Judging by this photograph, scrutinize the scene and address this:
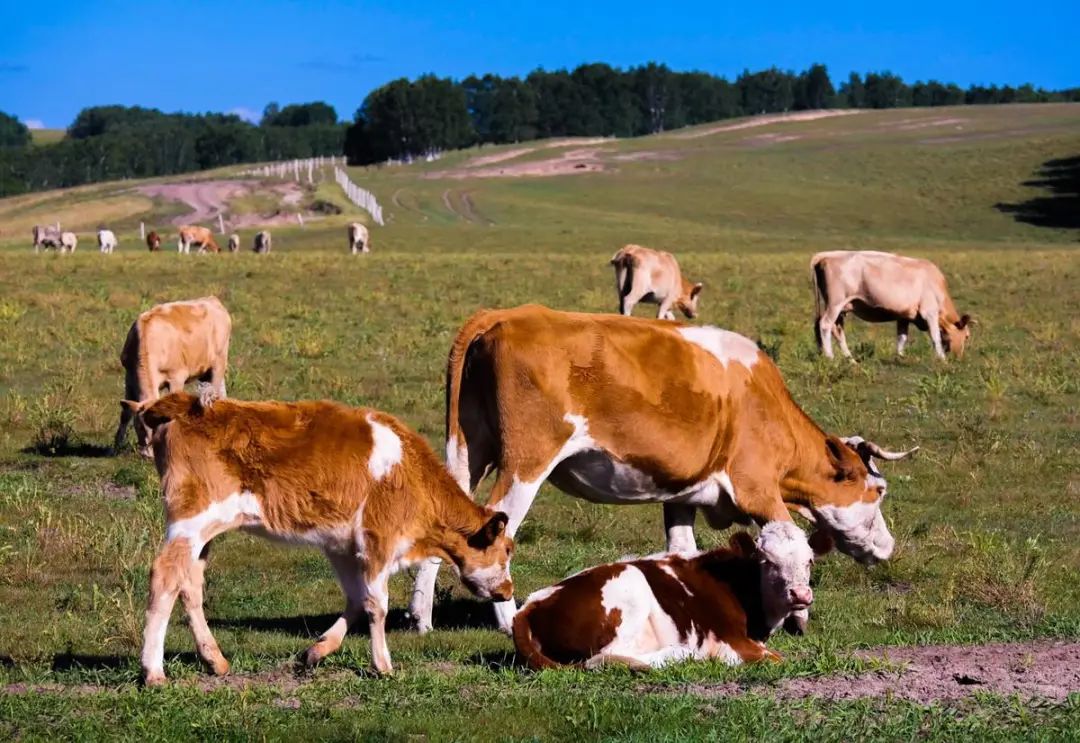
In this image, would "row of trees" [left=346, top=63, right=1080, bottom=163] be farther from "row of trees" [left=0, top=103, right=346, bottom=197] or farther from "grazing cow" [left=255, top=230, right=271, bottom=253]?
"grazing cow" [left=255, top=230, right=271, bottom=253]

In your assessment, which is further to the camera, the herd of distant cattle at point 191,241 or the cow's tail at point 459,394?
the herd of distant cattle at point 191,241

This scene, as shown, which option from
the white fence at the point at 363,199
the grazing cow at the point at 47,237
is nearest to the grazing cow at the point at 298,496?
the grazing cow at the point at 47,237

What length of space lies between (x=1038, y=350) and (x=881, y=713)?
18763 mm

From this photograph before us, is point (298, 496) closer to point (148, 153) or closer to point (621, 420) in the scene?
point (621, 420)

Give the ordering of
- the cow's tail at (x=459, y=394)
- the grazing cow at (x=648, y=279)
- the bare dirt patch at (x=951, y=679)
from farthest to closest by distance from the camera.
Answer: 1. the grazing cow at (x=648, y=279)
2. the cow's tail at (x=459, y=394)
3. the bare dirt patch at (x=951, y=679)

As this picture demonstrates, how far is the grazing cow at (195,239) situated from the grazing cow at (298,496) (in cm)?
4798

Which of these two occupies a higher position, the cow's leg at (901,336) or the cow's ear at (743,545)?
the cow's ear at (743,545)

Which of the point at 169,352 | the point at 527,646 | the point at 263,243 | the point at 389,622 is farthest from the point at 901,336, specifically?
the point at 263,243

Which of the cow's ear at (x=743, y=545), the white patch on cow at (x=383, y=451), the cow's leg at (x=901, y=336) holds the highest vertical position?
the white patch on cow at (x=383, y=451)

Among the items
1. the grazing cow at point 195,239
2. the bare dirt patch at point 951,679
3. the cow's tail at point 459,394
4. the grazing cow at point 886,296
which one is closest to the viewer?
the bare dirt patch at point 951,679

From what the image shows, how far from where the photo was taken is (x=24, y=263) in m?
36.9

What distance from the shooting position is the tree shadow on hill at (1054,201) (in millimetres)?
79812

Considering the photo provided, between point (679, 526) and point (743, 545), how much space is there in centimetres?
154

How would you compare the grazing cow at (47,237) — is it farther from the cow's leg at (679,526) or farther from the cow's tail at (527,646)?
the cow's tail at (527,646)
